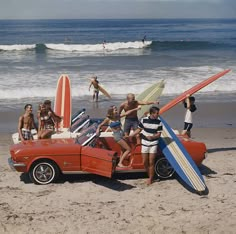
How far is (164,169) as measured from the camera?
32.0 ft

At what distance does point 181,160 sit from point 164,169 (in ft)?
1.88

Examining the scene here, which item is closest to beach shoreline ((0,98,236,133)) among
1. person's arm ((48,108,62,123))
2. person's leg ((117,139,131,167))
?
person's arm ((48,108,62,123))

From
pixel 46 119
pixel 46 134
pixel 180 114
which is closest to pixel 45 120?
pixel 46 119

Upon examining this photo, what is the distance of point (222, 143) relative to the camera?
13.1 m

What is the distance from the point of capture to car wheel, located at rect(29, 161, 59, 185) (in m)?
9.34

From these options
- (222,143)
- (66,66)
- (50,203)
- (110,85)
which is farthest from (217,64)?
(50,203)

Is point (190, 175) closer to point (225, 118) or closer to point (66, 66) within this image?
point (225, 118)

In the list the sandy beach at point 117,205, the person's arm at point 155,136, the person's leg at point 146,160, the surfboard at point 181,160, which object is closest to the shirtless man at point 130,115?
the surfboard at point 181,160

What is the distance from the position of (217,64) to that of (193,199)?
81.8 ft

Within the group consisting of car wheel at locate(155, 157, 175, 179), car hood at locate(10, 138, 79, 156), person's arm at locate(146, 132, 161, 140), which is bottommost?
car wheel at locate(155, 157, 175, 179)

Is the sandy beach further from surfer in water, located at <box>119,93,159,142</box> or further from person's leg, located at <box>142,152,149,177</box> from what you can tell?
surfer in water, located at <box>119,93,159,142</box>

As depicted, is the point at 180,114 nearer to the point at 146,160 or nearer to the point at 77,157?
the point at 146,160

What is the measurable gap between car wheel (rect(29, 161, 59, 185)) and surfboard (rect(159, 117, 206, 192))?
210cm

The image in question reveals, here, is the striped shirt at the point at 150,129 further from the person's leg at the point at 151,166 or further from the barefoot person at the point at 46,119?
the barefoot person at the point at 46,119
